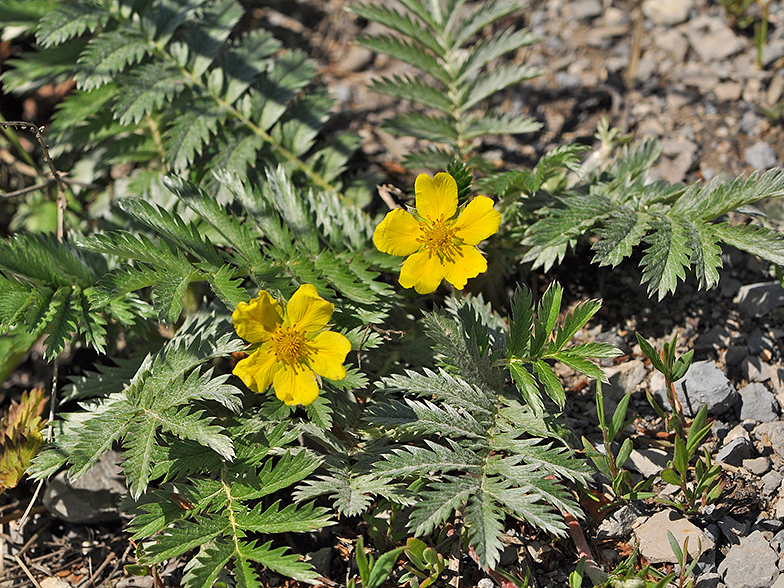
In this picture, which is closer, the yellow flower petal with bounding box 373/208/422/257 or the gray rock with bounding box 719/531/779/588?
the gray rock with bounding box 719/531/779/588

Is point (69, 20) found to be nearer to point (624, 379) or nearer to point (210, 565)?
point (210, 565)

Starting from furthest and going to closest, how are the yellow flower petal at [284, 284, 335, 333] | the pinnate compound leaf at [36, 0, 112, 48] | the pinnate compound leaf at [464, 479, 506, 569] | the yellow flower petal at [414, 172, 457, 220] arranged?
the pinnate compound leaf at [36, 0, 112, 48], the yellow flower petal at [414, 172, 457, 220], the yellow flower petal at [284, 284, 335, 333], the pinnate compound leaf at [464, 479, 506, 569]

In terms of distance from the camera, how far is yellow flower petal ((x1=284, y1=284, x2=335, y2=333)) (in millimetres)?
1935

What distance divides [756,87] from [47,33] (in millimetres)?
3185

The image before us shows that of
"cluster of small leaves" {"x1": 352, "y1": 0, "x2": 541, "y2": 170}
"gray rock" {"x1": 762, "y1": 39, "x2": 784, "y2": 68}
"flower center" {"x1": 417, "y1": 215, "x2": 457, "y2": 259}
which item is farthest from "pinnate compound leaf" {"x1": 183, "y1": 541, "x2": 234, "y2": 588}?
"gray rock" {"x1": 762, "y1": 39, "x2": 784, "y2": 68}

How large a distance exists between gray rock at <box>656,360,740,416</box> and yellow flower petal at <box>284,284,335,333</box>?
127cm

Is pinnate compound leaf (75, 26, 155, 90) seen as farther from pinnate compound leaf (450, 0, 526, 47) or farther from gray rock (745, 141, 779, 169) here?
gray rock (745, 141, 779, 169)

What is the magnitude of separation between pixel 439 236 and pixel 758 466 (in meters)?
1.26

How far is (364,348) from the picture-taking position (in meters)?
2.14

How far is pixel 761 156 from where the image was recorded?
115 inches

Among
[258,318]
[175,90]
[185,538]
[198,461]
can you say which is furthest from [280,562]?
[175,90]

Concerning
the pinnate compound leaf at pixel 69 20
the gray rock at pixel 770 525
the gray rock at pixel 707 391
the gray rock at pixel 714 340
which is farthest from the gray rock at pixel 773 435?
the pinnate compound leaf at pixel 69 20

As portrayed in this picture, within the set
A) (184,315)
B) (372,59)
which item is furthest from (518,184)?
(372,59)

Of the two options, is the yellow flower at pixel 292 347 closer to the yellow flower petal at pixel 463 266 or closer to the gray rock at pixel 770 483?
the yellow flower petal at pixel 463 266
